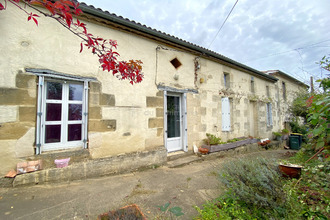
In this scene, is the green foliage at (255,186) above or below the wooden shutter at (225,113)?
below

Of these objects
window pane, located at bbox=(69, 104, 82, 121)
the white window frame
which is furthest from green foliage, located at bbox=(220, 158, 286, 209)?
window pane, located at bbox=(69, 104, 82, 121)

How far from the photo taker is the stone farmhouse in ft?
9.57

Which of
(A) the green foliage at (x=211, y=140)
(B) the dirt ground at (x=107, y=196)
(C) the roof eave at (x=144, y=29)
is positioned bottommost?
(B) the dirt ground at (x=107, y=196)

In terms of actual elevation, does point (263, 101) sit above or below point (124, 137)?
above

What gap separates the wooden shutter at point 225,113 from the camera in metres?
6.54

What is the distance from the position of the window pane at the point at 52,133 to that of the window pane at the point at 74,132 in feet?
0.70

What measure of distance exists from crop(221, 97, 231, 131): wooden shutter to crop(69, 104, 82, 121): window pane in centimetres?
557

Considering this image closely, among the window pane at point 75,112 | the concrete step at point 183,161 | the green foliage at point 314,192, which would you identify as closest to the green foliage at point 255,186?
the green foliage at point 314,192

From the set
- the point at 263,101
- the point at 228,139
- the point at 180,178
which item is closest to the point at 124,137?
the point at 180,178

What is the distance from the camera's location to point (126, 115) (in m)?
4.05

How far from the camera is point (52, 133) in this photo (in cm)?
327

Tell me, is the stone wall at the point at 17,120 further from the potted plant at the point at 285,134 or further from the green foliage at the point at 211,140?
the potted plant at the point at 285,134

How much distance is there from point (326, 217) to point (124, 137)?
3.85 m

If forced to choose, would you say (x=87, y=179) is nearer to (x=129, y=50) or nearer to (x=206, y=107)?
(x=129, y=50)
